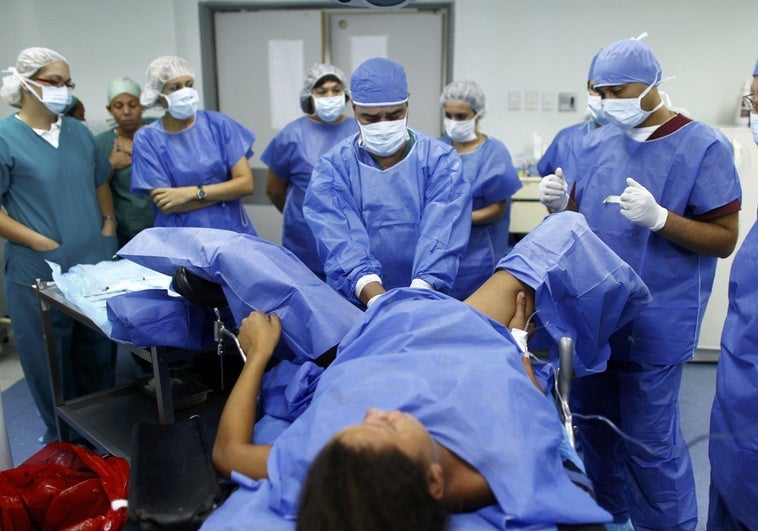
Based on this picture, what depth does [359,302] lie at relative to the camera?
5.47 feet

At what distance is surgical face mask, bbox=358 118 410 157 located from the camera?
5.95 ft

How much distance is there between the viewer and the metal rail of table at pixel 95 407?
1937mm

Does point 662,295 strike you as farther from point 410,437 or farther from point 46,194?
point 46,194

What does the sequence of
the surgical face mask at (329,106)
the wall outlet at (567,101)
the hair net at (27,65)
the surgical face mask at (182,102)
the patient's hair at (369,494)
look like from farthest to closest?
the wall outlet at (567,101) → the surgical face mask at (329,106) → the surgical face mask at (182,102) → the hair net at (27,65) → the patient's hair at (369,494)

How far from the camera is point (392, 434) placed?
92 centimetres

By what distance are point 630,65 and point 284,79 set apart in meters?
2.65

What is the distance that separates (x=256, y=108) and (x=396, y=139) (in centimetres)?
236

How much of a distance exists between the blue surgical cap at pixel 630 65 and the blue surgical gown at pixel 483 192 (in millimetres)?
895

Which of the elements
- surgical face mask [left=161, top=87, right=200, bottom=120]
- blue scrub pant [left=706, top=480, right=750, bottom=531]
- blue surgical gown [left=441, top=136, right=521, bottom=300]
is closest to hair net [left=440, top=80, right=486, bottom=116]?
blue surgical gown [left=441, top=136, right=521, bottom=300]

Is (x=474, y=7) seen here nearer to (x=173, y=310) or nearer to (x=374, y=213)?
(x=374, y=213)

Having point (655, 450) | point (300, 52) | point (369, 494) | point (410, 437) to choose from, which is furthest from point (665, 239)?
point (300, 52)

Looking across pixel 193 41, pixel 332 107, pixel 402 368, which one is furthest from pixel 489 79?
pixel 402 368

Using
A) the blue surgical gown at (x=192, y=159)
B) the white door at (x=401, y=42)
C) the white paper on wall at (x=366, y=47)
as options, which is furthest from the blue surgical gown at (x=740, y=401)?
the white paper on wall at (x=366, y=47)

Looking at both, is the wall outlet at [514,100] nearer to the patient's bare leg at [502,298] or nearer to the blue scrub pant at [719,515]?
the patient's bare leg at [502,298]
